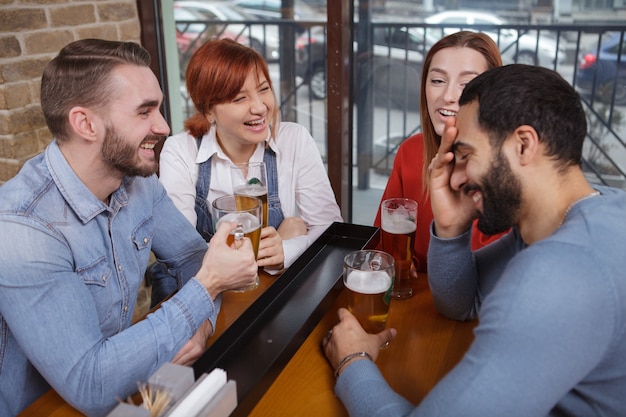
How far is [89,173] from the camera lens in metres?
1.33

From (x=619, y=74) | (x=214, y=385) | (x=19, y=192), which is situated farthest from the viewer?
(x=619, y=74)

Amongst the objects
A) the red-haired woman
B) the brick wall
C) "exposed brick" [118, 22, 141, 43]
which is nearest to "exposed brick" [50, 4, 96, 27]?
the brick wall

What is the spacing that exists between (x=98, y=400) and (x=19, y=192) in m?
0.46

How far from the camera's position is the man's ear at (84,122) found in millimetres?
1280

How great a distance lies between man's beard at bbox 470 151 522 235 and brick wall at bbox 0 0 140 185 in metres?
1.83

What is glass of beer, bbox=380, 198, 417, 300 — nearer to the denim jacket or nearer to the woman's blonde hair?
the woman's blonde hair

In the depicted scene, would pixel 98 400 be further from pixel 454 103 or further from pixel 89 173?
pixel 454 103

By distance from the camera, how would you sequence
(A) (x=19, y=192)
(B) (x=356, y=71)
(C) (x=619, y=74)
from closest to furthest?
(A) (x=19, y=192) < (C) (x=619, y=74) < (B) (x=356, y=71)

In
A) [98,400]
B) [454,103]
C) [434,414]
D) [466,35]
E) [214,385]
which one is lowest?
[98,400]

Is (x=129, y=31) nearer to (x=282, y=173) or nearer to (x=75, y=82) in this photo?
(x=282, y=173)

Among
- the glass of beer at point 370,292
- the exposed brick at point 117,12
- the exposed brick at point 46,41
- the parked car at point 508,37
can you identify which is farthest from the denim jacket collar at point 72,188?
the parked car at point 508,37

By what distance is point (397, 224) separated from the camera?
1.40m

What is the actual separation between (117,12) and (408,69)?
4.61ft

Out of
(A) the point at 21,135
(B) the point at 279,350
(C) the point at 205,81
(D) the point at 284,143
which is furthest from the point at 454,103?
(A) the point at 21,135
